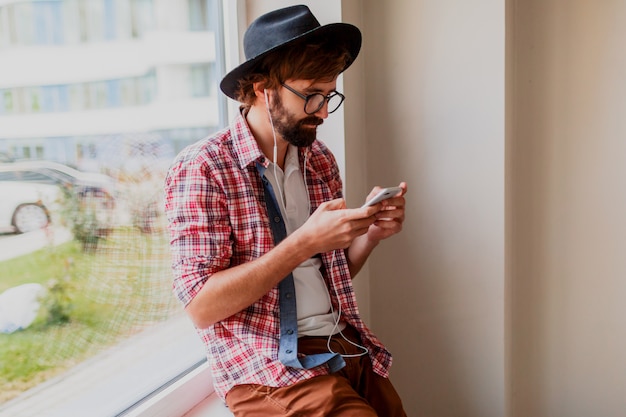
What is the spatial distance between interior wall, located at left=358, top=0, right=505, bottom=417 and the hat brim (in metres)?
0.42

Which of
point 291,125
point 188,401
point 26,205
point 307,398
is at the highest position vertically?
point 291,125

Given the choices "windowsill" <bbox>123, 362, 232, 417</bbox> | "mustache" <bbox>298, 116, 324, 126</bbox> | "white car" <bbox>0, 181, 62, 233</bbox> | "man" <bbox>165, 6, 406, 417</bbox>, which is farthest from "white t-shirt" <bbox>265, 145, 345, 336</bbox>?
"white car" <bbox>0, 181, 62, 233</bbox>

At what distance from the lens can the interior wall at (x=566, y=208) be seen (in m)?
1.85

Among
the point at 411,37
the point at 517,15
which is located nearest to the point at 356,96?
the point at 411,37

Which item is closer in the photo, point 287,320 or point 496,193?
point 287,320

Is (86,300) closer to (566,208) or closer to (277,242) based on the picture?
(277,242)

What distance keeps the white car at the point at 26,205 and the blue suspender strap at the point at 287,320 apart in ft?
1.46

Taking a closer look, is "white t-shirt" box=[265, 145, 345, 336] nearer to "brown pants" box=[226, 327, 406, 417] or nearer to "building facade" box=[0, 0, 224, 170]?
"brown pants" box=[226, 327, 406, 417]

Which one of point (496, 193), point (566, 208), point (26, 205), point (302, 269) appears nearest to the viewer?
point (26, 205)

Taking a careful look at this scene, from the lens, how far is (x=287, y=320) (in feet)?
4.47

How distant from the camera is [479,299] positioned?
6.25ft

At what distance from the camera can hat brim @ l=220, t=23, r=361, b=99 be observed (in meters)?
1.33

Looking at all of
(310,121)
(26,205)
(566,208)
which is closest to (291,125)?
(310,121)

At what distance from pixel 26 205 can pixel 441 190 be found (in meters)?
1.18
